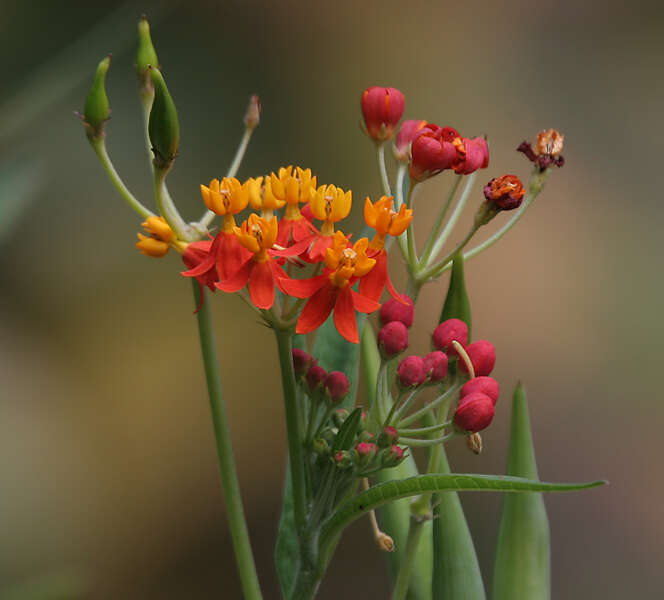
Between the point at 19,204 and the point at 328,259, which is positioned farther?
the point at 19,204

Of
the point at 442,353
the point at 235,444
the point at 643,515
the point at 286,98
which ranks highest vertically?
the point at 286,98

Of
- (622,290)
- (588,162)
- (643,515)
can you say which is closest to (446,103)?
(588,162)

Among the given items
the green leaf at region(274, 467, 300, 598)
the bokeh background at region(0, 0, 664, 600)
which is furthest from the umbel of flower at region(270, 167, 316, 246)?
the bokeh background at region(0, 0, 664, 600)

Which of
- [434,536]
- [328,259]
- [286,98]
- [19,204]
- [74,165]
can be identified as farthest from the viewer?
[286,98]

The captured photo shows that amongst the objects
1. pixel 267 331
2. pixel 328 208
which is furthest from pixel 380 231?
pixel 267 331

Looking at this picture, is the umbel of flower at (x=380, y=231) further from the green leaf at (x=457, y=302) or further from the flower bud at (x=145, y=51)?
the flower bud at (x=145, y=51)

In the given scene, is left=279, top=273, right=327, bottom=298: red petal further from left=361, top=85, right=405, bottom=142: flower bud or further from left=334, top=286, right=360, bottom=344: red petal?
left=361, top=85, right=405, bottom=142: flower bud

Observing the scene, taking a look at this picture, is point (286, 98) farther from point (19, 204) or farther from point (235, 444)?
point (19, 204)
